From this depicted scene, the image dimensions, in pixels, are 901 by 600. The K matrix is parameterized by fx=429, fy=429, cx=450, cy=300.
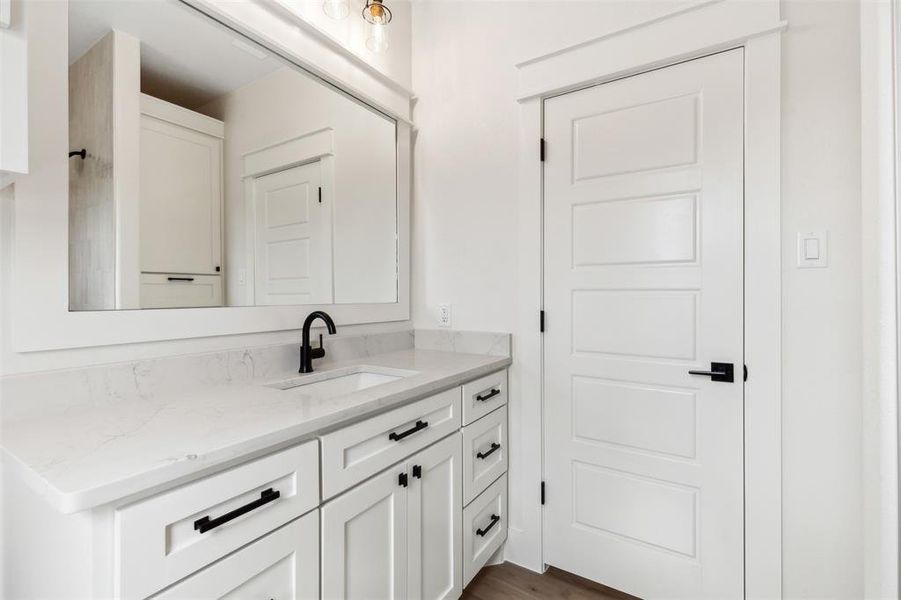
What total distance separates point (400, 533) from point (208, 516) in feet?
2.03

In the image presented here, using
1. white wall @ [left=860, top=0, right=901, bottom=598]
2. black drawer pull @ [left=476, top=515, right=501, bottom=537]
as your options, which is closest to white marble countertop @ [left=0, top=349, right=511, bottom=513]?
black drawer pull @ [left=476, top=515, right=501, bottom=537]

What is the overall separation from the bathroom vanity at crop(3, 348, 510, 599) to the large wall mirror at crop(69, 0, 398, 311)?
34 centimetres

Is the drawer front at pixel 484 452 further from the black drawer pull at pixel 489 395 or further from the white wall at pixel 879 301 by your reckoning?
the white wall at pixel 879 301

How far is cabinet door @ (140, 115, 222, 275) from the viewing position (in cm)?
125

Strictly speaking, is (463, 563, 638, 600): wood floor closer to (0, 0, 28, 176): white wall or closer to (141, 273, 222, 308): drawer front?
(141, 273, 222, 308): drawer front

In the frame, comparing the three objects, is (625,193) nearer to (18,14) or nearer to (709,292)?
(709,292)

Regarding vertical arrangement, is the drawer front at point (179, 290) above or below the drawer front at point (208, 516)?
above

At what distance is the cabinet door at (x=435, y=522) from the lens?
51.7 inches

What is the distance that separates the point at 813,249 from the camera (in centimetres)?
137

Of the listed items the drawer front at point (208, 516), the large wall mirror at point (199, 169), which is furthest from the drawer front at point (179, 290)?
the drawer front at point (208, 516)

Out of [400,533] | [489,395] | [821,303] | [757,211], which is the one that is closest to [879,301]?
[821,303]

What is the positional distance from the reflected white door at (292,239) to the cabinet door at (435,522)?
795 mm

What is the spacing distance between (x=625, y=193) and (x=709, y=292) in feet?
1.57

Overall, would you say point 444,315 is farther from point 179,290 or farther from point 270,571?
point 270,571
